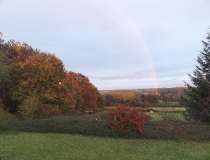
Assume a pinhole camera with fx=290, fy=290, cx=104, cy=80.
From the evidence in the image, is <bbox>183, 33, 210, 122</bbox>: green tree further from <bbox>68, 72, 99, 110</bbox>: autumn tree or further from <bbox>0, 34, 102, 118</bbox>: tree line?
<bbox>68, 72, 99, 110</bbox>: autumn tree

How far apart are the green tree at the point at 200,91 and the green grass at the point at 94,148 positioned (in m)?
5.65

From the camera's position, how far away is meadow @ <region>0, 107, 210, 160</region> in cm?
1274

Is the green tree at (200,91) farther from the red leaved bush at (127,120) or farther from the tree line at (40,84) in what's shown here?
the tree line at (40,84)

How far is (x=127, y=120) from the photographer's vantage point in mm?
17875

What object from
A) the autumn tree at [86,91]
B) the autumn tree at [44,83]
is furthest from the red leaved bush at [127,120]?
the autumn tree at [86,91]

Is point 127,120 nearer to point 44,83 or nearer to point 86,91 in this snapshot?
point 44,83

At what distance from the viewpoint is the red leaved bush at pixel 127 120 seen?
17.6 metres

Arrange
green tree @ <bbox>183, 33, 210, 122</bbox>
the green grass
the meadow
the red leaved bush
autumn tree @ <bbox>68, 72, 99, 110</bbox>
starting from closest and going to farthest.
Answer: the green grass
the meadow
the red leaved bush
green tree @ <bbox>183, 33, 210, 122</bbox>
autumn tree @ <bbox>68, 72, 99, 110</bbox>

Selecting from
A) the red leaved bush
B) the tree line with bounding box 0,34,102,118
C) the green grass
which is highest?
the tree line with bounding box 0,34,102,118

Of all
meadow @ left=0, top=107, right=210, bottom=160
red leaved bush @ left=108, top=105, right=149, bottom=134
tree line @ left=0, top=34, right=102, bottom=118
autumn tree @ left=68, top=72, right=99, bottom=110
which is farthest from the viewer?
autumn tree @ left=68, top=72, right=99, bottom=110

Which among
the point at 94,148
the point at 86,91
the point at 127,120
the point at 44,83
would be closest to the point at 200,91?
the point at 127,120

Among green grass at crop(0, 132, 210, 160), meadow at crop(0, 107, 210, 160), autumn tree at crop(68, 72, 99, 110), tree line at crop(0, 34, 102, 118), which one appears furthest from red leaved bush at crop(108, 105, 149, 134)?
autumn tree at crop(68, 72, 99, 110)

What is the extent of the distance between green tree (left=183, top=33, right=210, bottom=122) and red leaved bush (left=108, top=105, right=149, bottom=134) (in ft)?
17.1

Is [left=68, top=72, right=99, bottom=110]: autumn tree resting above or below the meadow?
above
